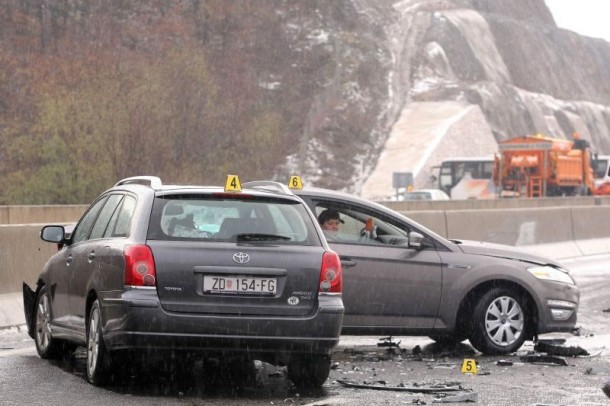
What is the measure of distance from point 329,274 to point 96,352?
1651 mm

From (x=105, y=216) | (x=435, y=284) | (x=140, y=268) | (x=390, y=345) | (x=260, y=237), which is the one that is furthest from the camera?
(x=390, y=345)

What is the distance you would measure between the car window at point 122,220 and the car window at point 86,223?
2.42ft

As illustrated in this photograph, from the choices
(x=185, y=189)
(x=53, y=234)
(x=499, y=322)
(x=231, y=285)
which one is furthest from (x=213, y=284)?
(x=499, y=322)

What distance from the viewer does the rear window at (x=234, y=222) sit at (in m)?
8.88

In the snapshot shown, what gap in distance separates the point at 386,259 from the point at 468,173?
2107 inches

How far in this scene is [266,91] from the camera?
80438mm

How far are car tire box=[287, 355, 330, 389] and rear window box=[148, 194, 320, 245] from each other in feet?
2.66

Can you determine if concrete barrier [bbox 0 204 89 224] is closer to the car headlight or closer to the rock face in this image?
the car headlight

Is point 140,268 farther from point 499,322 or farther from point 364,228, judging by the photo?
point 499,322

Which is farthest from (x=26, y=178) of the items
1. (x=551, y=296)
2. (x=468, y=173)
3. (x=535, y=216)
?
(x=551, y=296)

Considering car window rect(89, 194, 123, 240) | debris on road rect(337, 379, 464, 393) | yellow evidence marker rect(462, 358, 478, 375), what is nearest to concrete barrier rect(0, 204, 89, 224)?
car window rect(89, 194, 123, 240)

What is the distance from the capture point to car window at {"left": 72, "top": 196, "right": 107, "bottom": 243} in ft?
34.3

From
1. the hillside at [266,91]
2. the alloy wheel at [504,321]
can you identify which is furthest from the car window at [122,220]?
the hillside at [266,91]

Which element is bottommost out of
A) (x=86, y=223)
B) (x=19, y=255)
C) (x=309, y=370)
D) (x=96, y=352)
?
(x=309, y=370)
